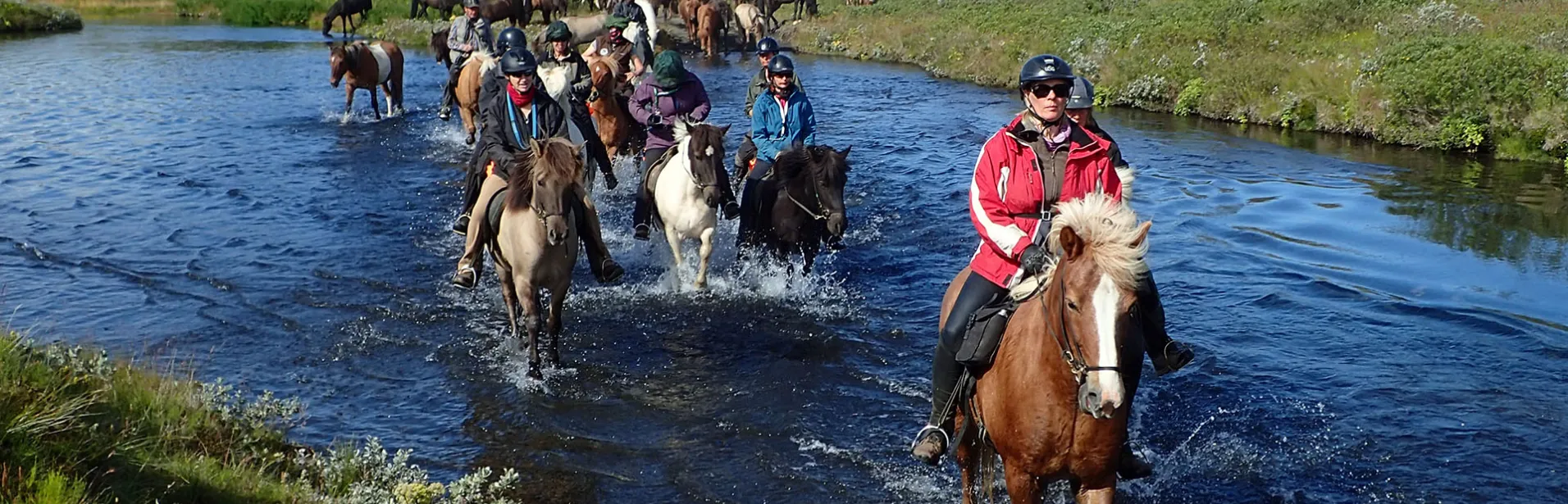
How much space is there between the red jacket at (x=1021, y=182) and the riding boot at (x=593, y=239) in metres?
4.72

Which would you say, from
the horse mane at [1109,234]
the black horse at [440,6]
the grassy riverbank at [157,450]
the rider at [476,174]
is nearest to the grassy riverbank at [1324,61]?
the rider at [476,174]

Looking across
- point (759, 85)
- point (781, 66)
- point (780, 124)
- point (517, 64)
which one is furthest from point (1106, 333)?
point (759, 85)

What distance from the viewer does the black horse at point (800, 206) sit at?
38.9 ft

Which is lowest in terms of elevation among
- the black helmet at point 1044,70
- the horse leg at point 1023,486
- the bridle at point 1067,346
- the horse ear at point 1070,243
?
the horse leg at point 1023,486

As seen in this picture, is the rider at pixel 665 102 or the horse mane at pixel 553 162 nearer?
the horse mane at pixel 553 162

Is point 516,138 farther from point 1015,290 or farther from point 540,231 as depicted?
point 1015,290

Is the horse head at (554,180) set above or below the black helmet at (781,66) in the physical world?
below

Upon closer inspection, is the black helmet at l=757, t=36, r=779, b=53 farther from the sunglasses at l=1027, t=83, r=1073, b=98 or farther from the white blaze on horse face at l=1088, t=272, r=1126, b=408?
the white blaze on horse face at l=1088, t=272, r=1126, b=408

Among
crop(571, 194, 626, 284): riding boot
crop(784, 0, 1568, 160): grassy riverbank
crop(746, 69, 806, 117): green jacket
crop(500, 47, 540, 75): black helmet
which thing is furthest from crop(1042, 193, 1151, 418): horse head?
crop(784, 0, 1568, 160): grassy riverbank

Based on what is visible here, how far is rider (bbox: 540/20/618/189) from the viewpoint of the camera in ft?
48.3

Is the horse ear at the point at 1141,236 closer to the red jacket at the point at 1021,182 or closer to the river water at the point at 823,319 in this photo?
the red jacket at the point at 1021,182

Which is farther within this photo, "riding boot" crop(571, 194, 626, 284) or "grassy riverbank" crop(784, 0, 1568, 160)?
"grassy riverbank" crop(784, 0, 1568, 160)

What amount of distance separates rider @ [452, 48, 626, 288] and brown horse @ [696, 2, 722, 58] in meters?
30.4

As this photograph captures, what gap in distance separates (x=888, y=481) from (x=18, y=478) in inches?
196
